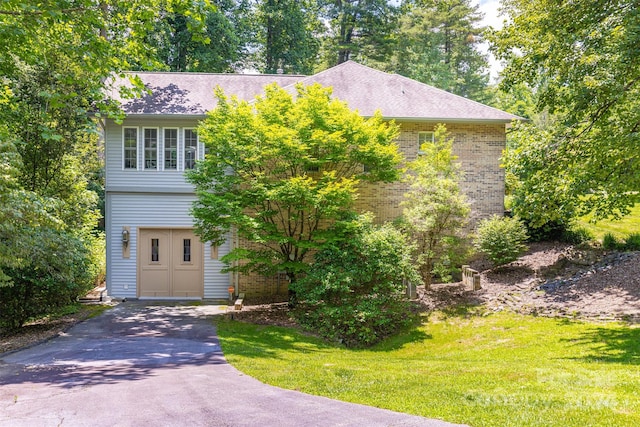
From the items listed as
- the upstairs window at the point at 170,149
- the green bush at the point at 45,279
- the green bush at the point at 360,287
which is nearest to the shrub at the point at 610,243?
the green bush at the point at 360,287

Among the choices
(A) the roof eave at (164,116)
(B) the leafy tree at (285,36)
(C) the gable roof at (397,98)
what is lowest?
(A) the roof eave at (164,116)

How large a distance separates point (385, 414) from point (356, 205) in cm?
1157

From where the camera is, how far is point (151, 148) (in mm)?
16500

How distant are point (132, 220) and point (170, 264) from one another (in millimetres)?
1974

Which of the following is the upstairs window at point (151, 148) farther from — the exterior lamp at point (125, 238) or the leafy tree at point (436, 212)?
the leafy tree at point (436, 212)

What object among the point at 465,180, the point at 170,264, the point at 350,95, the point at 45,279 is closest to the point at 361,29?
the point at 350,95

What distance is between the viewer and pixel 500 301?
43.7 ft

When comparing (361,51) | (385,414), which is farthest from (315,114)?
(361,51)

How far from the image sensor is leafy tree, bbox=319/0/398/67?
36.3 meters

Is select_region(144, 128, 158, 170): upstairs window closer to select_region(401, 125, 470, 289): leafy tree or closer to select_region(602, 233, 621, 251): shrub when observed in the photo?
select_region(401, 125, 470, 289): leafy tree

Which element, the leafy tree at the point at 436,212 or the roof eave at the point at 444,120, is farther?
the roof eave at the point at 444,120

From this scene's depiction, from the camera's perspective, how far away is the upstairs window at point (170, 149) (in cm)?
1655

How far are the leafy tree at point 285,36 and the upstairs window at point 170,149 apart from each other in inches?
724

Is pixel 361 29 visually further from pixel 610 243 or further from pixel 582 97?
pixel 582 97
